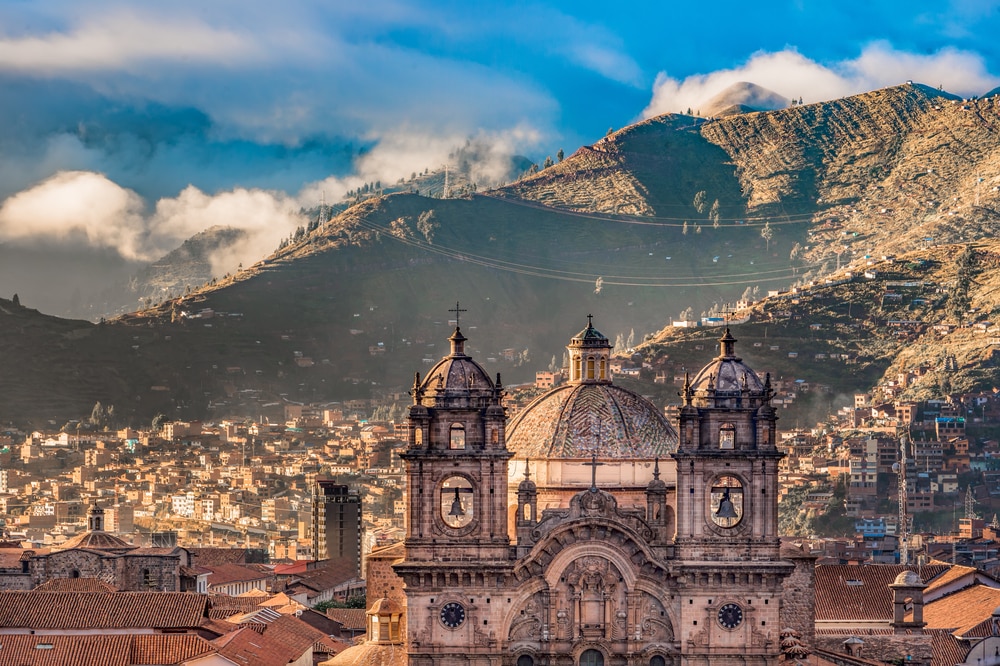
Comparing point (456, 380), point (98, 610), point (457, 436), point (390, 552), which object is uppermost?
point (456, 380)

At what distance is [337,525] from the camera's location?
18838 cm

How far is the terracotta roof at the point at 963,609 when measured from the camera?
331ft

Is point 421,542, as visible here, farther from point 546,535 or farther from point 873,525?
point 873,525

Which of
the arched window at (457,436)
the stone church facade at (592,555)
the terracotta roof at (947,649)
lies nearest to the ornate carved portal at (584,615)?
Result: the stone church facade at (592,555)

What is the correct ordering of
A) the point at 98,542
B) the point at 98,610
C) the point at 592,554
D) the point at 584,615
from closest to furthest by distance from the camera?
the point at 592,554, the point at 584,615, the point at 98,610, the point at 98,542

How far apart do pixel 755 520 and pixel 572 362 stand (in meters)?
11.0

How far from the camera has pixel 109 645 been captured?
294 ft

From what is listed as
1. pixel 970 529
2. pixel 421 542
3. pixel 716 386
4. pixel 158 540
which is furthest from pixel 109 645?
pixel 970 529

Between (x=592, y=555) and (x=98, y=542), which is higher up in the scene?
(x=592, y=555)

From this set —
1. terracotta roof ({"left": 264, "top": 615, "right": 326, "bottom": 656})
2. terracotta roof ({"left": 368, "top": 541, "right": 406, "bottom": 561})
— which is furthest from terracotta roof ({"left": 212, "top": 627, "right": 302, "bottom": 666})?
terracotta roof ({"left": 368, "top": 541, "right": 406, "bottom": 561})

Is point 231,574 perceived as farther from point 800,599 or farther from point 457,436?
point 457,436

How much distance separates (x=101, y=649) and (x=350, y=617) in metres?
31.8

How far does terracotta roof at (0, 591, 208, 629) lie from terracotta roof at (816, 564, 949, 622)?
2387 centimetres

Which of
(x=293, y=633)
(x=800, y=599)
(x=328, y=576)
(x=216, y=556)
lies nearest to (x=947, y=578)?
(x=293, y=633)
